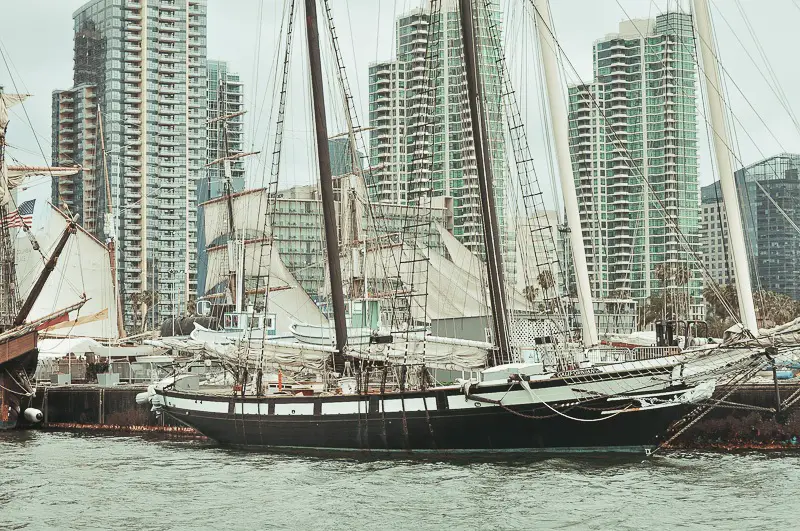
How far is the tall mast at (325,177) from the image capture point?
155 feet

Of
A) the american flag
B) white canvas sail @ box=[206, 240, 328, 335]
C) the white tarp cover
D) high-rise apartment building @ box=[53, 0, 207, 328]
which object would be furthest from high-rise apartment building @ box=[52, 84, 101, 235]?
the white tarp cover

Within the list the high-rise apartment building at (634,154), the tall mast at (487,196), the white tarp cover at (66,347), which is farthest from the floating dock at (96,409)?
the high-rise apartment building at (634,154)

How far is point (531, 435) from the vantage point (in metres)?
40.2

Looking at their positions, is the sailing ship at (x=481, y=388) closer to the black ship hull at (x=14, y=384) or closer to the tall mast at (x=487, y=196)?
the tall mast at (x=487, y=196)

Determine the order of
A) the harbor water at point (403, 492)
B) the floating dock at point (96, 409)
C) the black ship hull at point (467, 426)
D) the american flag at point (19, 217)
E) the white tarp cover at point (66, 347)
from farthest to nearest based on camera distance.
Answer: the white tarp cover at point (66, 347) → the american flag at point (19, 217) → the floating dock at point (96, 409) → the black ship hull at point (467, 426) → the harbor water at point (403, 492)

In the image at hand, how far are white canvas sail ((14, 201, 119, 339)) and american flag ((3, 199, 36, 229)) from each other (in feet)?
6.20

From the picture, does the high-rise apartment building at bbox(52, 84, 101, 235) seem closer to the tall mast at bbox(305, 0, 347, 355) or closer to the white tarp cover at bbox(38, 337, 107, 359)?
the white tarp cover at bbox(38, 337, 107, 359)

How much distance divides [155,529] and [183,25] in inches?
5610

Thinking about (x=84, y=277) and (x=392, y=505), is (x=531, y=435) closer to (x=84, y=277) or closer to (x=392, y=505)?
(x=392, y=505)

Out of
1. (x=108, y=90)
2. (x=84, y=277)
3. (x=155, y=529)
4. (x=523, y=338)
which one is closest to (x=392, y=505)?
(x=155, y=529)

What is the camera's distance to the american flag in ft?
236

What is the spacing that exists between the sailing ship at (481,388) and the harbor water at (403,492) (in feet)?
4.02

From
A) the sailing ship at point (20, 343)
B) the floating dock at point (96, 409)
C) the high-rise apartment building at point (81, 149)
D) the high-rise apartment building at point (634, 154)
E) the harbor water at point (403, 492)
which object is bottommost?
the harbor water at point (403, 492)

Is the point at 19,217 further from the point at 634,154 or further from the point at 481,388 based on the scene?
the point at 634,154
